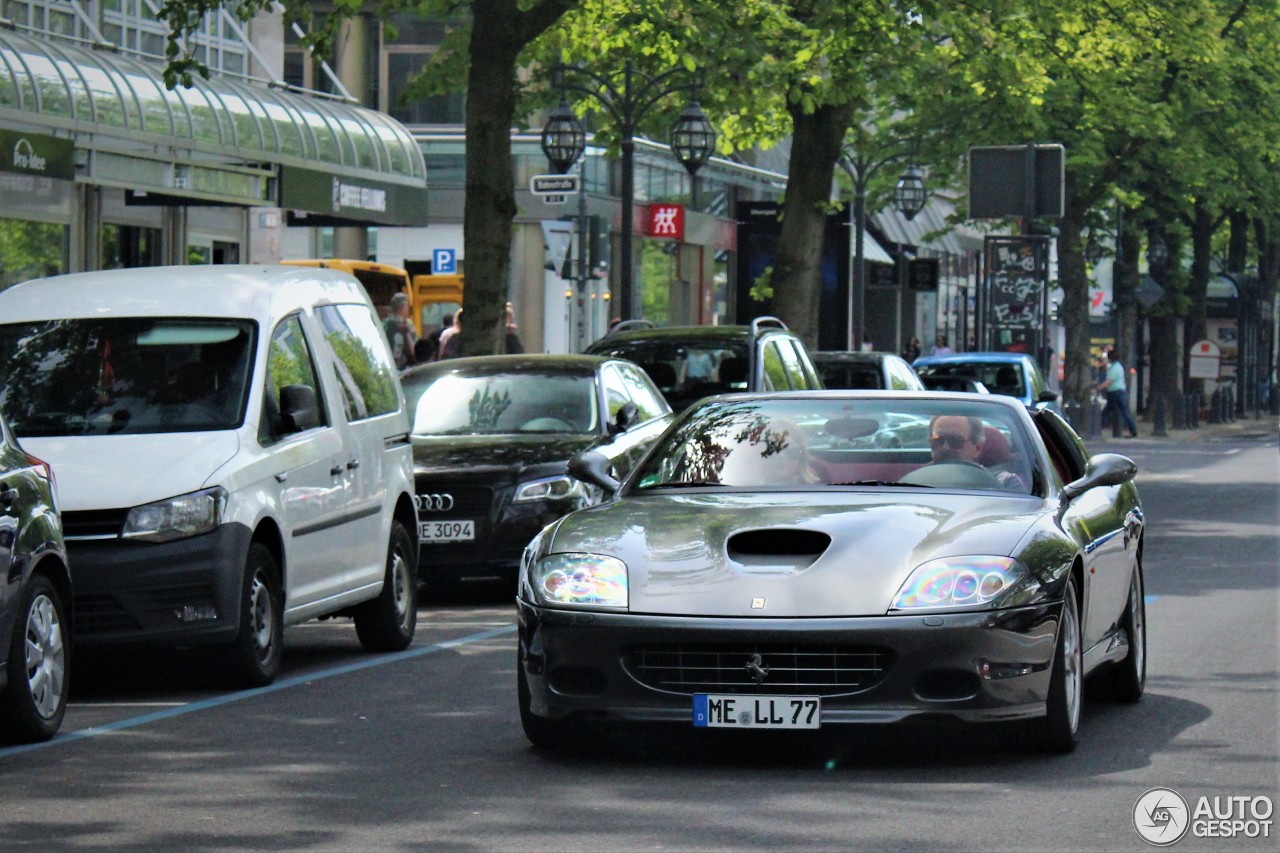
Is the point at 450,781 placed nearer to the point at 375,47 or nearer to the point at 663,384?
the point at 663,384

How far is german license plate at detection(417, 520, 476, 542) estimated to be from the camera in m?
15.5

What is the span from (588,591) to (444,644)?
4.86 meters

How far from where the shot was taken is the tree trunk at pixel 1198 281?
197ft

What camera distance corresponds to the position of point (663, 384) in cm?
2038

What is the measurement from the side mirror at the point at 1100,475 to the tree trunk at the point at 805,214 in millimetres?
20898

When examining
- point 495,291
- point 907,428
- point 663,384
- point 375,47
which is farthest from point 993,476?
point 375,47

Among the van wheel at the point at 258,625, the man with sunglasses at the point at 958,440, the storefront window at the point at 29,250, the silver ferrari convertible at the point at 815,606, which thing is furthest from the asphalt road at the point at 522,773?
the storefront window at the point at 29,250

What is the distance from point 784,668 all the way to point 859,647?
0.84ft

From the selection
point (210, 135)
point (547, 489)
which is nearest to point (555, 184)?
point (210, 135)

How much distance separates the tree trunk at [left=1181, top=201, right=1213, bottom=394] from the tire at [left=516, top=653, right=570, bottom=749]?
52111mm

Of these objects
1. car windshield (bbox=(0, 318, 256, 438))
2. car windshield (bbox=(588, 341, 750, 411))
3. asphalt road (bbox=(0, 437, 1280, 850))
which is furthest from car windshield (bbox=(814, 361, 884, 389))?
car windshield (bbox=(0, 318, 256, 438))

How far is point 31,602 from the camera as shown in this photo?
9.23 metres

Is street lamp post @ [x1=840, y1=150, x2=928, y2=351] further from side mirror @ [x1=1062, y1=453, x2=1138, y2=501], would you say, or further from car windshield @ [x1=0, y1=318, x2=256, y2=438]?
side mirror @ [x1=1062, y1=453, x2=1138, y2=501]

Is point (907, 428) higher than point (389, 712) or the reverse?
higher
